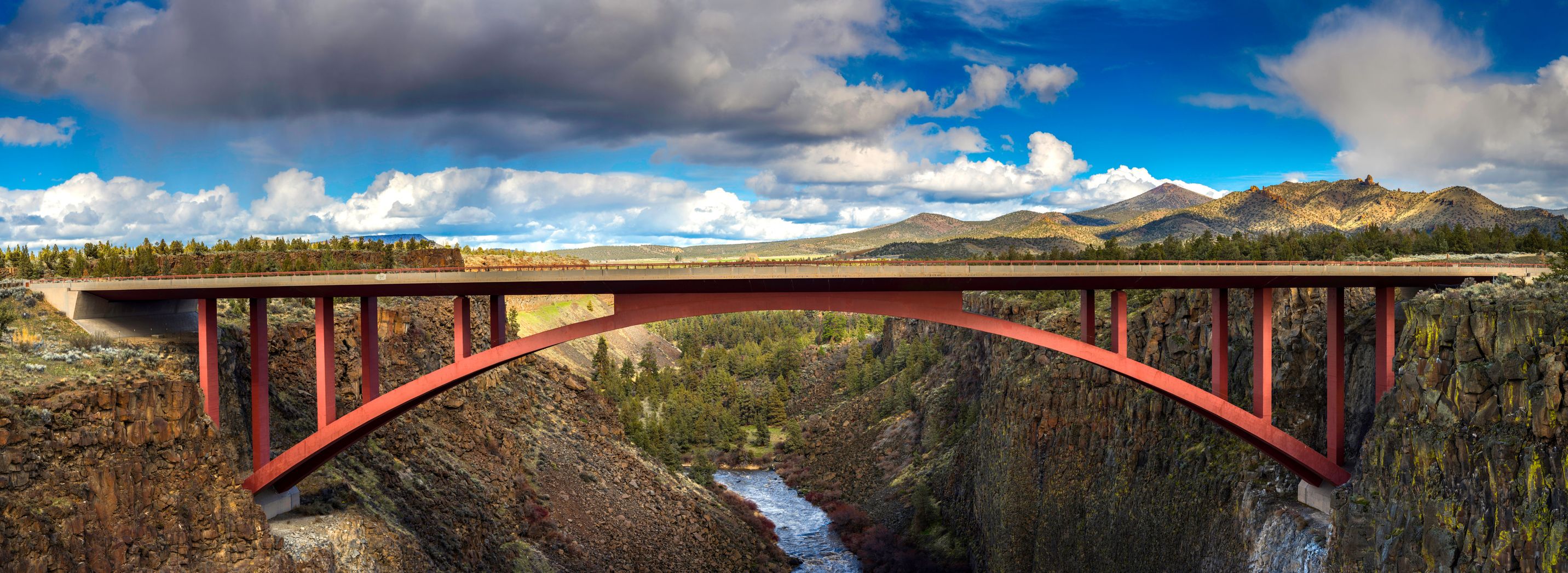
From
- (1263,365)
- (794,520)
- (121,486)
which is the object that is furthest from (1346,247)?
(121,486)

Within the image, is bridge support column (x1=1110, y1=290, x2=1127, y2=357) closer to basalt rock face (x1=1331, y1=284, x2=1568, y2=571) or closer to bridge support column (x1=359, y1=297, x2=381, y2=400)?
basalt rock face (x1=1331, y1=284, x2=1568, y2=571)

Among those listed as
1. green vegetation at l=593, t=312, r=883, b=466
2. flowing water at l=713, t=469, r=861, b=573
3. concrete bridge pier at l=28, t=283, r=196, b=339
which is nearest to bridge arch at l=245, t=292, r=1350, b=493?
concrete bridge pier at l=28, t=283, r=196, b=339

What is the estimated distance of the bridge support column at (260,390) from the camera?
24219 millimetres

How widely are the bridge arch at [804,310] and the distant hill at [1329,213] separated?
4163 inches

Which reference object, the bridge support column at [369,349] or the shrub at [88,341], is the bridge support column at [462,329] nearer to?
the bridge support column at [369,349]

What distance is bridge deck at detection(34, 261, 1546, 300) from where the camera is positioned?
24312mm

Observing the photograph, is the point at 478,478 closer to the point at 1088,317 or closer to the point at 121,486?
the point at 121,486

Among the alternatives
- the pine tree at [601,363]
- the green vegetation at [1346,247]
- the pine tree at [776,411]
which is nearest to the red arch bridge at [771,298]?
the green vegetation at [1346,247]

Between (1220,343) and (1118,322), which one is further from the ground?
(1118,322)

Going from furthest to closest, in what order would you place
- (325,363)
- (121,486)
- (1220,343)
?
(1220,343) → (325,363) → (121,486)

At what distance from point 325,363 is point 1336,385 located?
2725cm

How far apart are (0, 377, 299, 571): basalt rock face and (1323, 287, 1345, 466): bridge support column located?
27726 millimetres

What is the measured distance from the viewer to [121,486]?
19.2 metres

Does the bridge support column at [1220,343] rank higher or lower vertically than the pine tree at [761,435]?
higher
